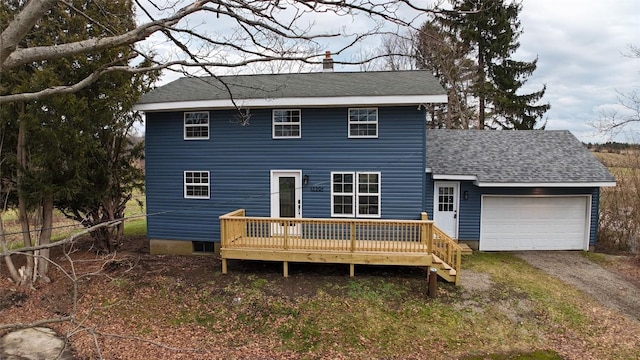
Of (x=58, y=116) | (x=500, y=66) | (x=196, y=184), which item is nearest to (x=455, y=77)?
(x=500, y=66)

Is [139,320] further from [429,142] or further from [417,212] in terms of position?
[429,142]

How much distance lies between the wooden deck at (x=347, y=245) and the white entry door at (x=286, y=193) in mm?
892

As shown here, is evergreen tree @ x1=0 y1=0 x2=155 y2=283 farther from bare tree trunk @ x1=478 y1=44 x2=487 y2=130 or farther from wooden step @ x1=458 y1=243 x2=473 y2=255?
bare tree trunk @ x1=478 y1=44 x2=487 y2=130

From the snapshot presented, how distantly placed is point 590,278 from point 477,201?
364cm

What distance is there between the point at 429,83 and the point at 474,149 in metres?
3.78

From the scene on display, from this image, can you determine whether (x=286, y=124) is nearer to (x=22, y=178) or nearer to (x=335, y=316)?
(x=335, y=316)

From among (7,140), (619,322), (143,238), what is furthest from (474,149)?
(7,140)

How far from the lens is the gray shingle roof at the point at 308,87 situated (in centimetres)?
1036

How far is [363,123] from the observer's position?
10.6 metres

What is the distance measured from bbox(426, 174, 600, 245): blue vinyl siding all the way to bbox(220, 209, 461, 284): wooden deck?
2.52 metres

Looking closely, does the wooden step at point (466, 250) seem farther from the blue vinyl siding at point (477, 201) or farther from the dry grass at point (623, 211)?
the dry grass at point (623, 211)

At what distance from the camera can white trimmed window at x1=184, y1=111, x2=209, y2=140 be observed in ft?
37.2

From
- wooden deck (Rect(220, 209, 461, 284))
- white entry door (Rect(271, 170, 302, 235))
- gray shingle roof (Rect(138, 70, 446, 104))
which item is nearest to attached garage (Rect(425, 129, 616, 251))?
wooden deck (Rect(220, 209, 461, 284))

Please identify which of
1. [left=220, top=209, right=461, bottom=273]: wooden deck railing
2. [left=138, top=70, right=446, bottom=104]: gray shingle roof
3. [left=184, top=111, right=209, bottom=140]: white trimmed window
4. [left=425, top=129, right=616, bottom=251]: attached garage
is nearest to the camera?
[left=220, top=209, right=461, bottom=273]: wooden deck railing
